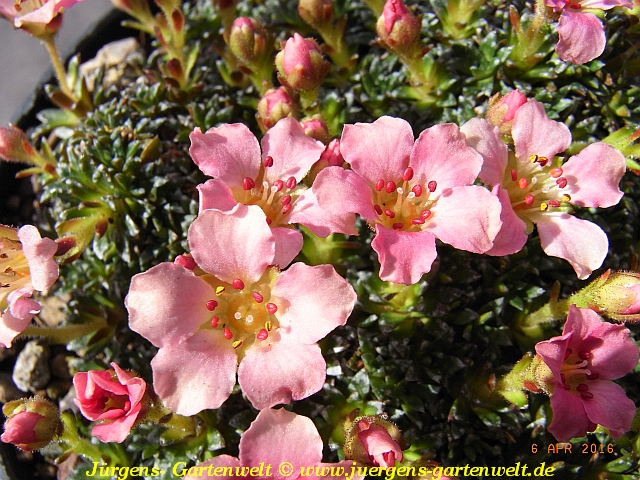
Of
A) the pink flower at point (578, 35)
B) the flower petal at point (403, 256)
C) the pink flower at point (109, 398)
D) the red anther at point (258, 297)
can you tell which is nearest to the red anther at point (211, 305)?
the red anther at point (258, 297)

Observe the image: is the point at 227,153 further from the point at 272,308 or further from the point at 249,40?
the point at 249,40

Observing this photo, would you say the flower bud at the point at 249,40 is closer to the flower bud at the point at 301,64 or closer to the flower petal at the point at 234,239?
the flower bud at the point at 301,64

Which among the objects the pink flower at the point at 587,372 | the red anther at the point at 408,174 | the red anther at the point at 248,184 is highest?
the red anther at the point at 408,174

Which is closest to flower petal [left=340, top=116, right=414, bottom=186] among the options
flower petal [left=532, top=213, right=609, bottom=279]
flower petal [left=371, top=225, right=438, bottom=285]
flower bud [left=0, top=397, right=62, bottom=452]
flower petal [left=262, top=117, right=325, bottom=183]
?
flower petal [left=262, top=117, right=325, bottom=183]

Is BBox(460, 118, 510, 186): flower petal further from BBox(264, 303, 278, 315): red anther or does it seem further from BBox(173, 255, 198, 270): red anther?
BBox(173, 255, 198, 270): red anther

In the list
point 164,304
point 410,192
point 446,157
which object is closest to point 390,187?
point 410,192

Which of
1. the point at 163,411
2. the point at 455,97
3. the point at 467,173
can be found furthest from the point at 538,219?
the point at 163,411

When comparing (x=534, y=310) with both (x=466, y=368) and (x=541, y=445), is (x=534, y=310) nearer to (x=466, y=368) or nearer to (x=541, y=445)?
(x=466, y=368)

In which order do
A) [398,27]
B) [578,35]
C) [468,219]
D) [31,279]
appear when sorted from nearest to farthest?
[468,219] → [31,279] → [578,35] → [398,27]
